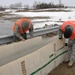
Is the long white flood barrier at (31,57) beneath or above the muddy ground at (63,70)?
above

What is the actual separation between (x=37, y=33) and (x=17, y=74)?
17.0ft

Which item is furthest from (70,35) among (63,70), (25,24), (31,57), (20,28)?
(20,28)

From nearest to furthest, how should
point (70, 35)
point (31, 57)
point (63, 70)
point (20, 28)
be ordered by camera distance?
point (31, 57) → point (63, 70) → point (70, 35) → point (20, 28)

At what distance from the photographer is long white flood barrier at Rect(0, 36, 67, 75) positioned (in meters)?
5.35

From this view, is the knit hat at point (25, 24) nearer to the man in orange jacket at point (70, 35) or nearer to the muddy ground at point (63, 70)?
the man in orange jacket at point (70, 35)

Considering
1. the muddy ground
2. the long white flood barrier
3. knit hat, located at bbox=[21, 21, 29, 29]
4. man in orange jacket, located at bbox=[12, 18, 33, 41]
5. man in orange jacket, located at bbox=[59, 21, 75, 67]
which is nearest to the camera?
the long white flood barrier

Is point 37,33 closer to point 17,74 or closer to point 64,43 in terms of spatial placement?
point 64,43

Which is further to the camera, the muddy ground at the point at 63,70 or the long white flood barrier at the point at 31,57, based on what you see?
the muddy ground at the point at 63,70

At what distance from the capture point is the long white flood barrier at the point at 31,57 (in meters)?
5.35

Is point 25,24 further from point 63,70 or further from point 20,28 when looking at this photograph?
point 63,70

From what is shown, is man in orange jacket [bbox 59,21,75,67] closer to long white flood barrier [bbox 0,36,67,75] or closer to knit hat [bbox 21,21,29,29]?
long white flood barrier [bbox 0,36,67,75]

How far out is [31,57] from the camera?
5.97m

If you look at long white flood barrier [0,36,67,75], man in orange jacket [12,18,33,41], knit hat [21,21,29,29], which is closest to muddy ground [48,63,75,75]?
long white flood barrier [0,36,67,75]

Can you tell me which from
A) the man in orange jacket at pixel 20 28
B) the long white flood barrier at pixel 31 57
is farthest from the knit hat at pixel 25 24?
the long white flood barrier at pixel 31 57
